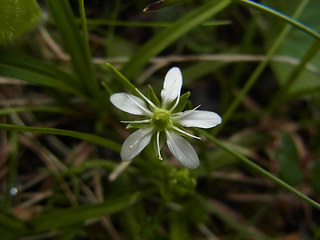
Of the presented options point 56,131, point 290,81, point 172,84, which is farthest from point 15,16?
point 290,81

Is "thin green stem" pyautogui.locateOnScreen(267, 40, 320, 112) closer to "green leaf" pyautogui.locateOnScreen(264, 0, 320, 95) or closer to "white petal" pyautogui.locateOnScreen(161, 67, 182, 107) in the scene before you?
"green leaf" pyautogui.locateOnScreen(264, 0, 320, 95)

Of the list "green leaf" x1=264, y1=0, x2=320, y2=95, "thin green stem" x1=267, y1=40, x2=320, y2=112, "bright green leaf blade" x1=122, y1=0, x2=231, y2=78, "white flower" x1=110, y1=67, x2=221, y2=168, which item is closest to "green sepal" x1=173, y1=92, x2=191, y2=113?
"white flower" x1=110, y1=67, x2=221, y2=168

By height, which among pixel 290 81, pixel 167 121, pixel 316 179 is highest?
pixel 290 81

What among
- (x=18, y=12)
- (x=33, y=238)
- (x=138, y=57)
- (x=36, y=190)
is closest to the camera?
(x=18, y=12)

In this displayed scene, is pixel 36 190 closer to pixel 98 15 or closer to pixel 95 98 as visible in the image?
pixel 95 98

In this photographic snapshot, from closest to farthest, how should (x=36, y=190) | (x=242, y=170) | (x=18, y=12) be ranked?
(x=18, y=12) → (x=36, y=190) → (x=242, y=170)

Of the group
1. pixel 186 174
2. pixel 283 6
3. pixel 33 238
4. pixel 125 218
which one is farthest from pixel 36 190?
pixel 283 6

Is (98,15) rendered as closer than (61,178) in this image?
No

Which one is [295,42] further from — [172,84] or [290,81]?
[172,84]
